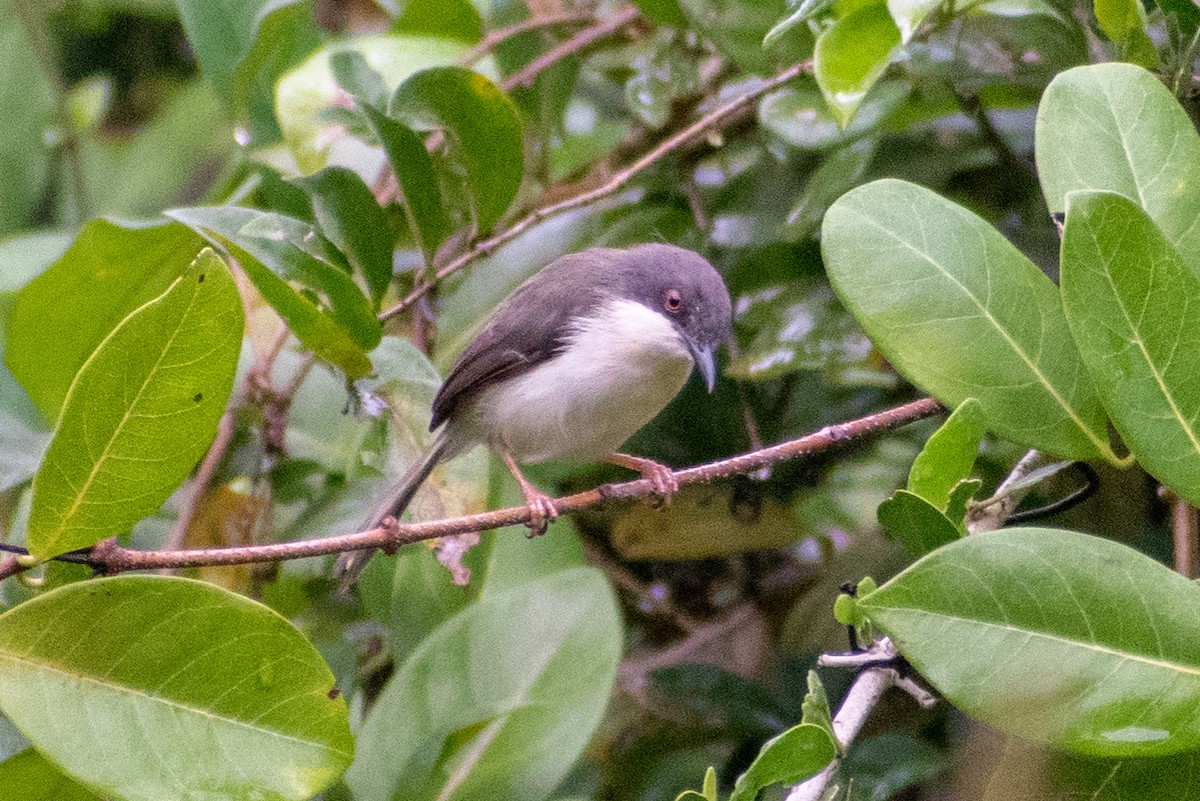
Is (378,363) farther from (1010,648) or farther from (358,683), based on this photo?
(1010,648)

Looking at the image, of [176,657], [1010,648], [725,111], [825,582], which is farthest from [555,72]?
[1010,648]

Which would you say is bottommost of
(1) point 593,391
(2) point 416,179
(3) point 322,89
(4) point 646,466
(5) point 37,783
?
(4) point 646,466

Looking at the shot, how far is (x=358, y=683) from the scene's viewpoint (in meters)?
2.52

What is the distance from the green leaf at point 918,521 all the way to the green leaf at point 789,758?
29 centimetres

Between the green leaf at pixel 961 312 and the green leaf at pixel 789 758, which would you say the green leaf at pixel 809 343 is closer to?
the green leaf at pixel 961 312

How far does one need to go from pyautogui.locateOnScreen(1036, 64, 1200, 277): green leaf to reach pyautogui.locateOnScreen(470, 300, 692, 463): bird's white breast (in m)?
1.19

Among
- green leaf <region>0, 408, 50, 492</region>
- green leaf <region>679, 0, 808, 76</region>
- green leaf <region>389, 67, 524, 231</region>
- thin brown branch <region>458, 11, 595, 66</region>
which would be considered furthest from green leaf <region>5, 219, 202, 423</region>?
green leaf <region>679, 0, 808, 76</region>

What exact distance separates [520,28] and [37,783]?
6.77 ft

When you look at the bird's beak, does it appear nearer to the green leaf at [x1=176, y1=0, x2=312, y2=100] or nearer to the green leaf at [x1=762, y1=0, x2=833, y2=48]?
the green leaf at [x1=762, y1=0, x2=833, y2=48]

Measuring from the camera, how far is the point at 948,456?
1.49m

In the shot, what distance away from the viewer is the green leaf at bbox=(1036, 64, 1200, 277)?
1503mm

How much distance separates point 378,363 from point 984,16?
143cm

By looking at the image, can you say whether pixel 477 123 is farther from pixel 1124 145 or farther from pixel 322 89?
pixel 1124 145

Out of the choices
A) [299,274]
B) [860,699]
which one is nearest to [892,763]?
[860,699]
